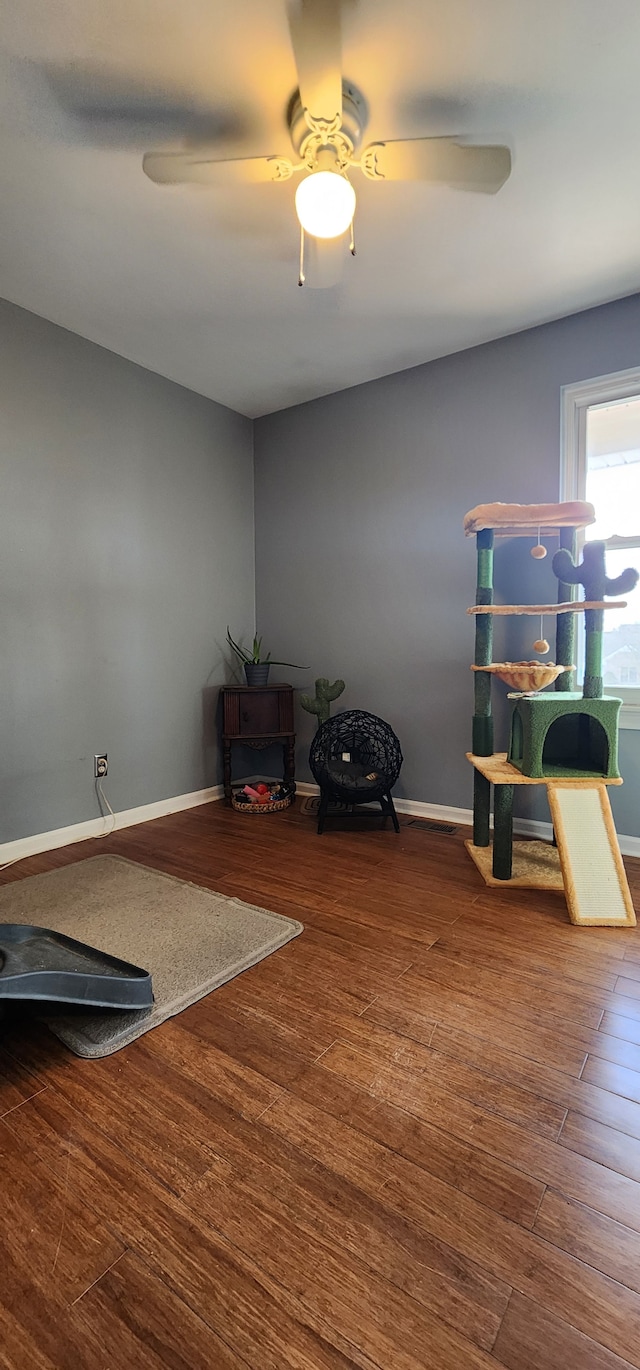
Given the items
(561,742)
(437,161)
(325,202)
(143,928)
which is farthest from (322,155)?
(143,928)

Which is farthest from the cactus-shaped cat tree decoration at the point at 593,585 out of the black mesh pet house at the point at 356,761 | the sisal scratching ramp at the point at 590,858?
the black mesh pet house at the point at 356,761

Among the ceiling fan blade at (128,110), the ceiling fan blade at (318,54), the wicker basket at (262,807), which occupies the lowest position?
the wicker basket at (262,807)

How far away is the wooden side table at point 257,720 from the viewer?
3223 millimetres

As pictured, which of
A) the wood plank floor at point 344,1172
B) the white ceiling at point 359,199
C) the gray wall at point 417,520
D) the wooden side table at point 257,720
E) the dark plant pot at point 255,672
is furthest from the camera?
the dark plant pot at point 255,672

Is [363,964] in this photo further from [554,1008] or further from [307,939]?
[554,1008]

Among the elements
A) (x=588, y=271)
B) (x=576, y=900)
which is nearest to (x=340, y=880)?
(x=576, y=900)

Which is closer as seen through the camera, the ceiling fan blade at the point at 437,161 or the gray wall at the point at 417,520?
the ceiling fan blade at the point at 437,161

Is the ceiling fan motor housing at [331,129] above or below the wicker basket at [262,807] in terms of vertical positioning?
above

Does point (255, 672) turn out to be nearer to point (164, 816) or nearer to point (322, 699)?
point (322, 699)

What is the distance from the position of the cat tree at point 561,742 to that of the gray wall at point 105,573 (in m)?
1.68

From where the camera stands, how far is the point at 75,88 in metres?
1.45

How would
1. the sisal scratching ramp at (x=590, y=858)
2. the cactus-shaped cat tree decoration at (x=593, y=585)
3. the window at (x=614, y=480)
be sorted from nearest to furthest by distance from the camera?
the sisal scratching ramp at (x=590, y=858) < the cactus-shaped cat tree decoration at (x=593, y=585) < the window at (x=614, y=480)

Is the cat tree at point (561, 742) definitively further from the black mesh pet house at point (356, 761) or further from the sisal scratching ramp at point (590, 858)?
the black mesh pet house at point (356, 761)

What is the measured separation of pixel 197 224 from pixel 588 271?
4.92 feet
